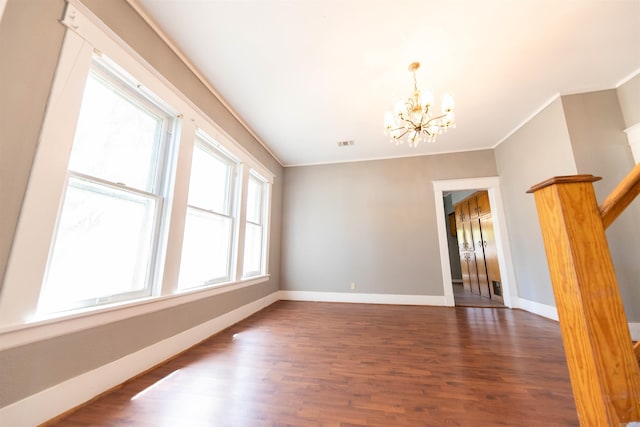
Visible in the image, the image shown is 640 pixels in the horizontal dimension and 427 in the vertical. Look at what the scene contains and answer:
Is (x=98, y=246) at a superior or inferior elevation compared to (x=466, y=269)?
superior

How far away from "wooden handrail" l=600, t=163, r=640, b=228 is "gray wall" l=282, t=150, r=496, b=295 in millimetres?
3483

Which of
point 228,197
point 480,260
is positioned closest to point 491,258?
point 480,260

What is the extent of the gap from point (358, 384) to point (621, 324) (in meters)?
1.43

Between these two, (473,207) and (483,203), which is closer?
(483,203)

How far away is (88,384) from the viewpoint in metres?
1.41

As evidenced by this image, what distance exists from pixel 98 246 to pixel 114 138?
842mm

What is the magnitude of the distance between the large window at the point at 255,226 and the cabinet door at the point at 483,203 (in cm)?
435

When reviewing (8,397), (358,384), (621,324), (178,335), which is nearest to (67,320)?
(8,397)

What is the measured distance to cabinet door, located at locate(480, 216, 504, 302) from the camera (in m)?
4.12

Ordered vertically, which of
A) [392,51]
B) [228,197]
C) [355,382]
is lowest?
[355,382]

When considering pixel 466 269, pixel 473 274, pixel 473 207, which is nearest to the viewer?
pixel 473 207

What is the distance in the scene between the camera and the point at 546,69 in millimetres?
2451

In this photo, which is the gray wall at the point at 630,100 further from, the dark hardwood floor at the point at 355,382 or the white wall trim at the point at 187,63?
the white wall trim at the point at 187,63

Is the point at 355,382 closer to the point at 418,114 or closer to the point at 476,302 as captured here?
the point at 418,114
